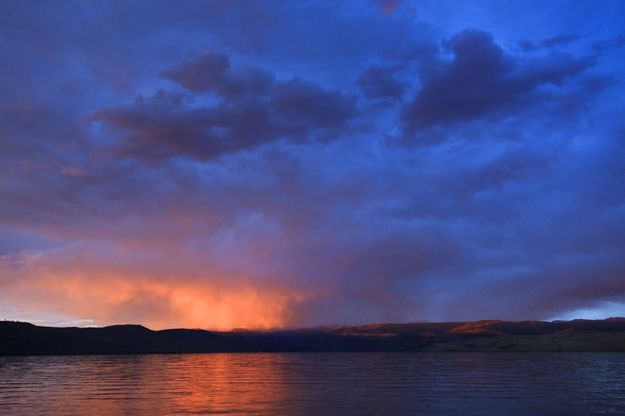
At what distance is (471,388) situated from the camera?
74125mm

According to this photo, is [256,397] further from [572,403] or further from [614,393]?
[614,393]

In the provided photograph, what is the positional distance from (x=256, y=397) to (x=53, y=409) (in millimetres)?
21376

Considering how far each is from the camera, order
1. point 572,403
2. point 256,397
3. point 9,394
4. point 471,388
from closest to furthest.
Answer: point 572,403 → point 256,397 → point 9,394 → point 471,388

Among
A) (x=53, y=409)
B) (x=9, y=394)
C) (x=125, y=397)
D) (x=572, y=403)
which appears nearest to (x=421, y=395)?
(x=572, y=403)

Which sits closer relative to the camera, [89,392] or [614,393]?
[614,393]

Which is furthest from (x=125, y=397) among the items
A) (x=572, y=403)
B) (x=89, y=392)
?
Answer: (x=572, y=403)

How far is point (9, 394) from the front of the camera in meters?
69.3

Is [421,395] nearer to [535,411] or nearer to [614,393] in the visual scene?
[535,411]

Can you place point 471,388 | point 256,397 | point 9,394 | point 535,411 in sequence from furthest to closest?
point 471,388
point 9,394
point 256,397
point 535,411

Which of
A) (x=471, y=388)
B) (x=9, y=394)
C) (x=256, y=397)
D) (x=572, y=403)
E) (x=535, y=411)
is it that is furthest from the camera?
(x=471, y=388)

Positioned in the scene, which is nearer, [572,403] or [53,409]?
[53,409]

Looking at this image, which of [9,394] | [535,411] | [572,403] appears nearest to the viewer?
[535,411]

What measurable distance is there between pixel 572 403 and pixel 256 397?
1334 inches

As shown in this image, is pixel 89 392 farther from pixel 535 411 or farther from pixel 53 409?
pixel 535 411
